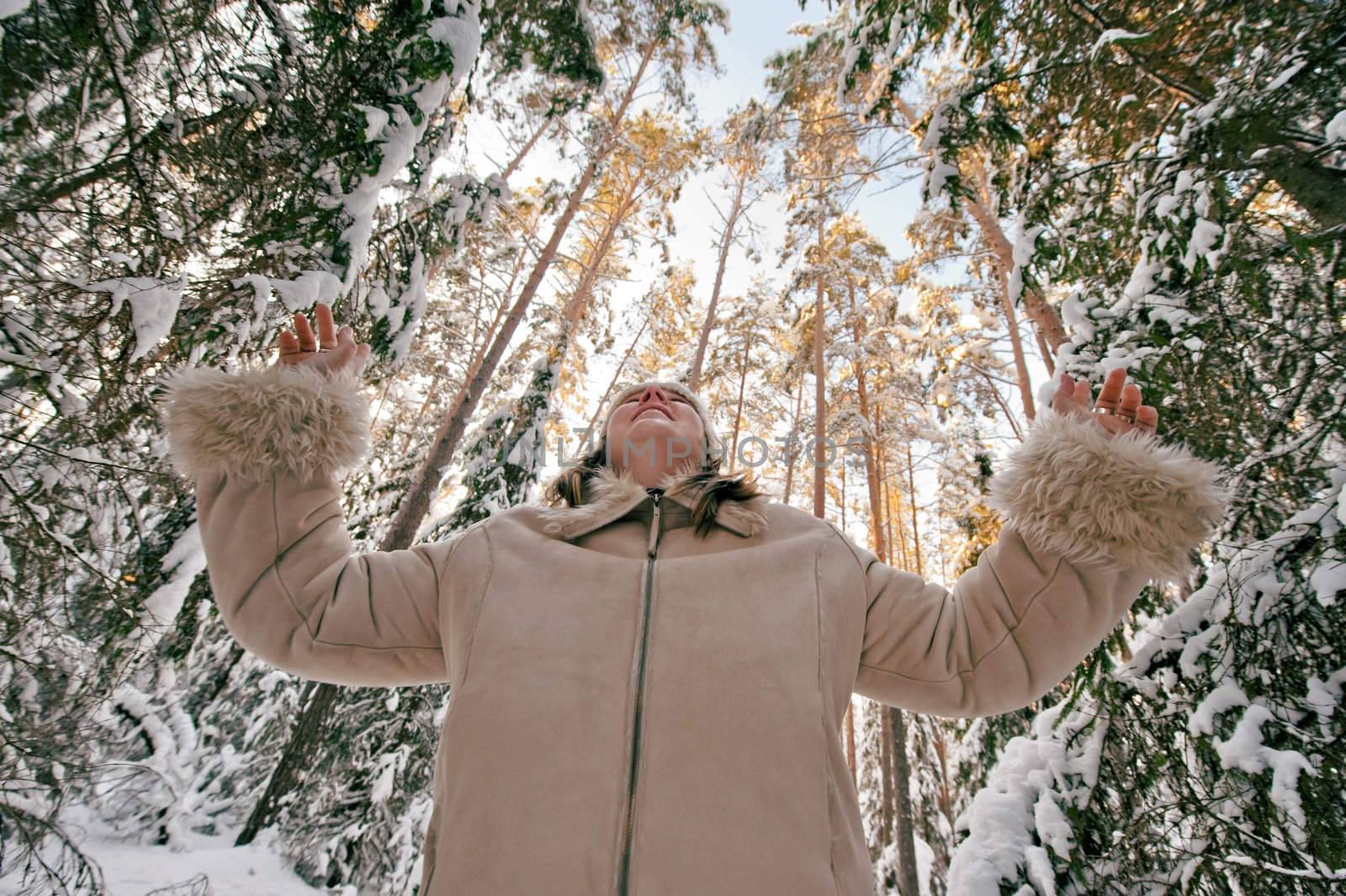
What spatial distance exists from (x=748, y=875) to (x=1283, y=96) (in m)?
3.62

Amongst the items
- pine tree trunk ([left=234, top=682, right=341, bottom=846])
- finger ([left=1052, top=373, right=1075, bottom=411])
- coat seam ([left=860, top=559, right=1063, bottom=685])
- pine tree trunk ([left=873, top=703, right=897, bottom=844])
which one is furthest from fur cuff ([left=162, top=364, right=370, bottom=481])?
pine tree trunk ([left=873, top=703, right=897, bottom=844])

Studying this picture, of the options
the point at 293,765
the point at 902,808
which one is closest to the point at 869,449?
the point at 902,808

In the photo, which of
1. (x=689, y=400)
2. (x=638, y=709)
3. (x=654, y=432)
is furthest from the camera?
(x=689, y=400)

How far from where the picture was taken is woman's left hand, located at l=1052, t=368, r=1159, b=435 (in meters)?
1.54

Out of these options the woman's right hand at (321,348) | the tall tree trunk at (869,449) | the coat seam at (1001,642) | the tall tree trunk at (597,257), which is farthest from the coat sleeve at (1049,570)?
the tall tree trunk at (869,449)

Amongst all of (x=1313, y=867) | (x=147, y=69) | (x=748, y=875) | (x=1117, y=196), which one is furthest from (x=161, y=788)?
(x=1117, y=196)

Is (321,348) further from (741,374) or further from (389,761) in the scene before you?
(741,374)

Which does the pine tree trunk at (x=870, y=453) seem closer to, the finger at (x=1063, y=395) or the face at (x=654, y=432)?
the face at (x=654, y=432)

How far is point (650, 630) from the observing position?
4.75 feet

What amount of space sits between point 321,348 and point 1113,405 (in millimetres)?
2266

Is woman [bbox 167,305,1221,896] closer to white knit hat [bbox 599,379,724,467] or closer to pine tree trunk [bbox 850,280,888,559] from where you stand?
white knit hat [bbox 599,379,724,467]

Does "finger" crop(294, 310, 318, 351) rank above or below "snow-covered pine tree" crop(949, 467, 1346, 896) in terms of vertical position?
above

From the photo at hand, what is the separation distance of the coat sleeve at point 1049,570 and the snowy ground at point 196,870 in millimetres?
6256

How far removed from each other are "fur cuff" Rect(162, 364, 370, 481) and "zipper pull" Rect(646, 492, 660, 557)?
0.87 m
